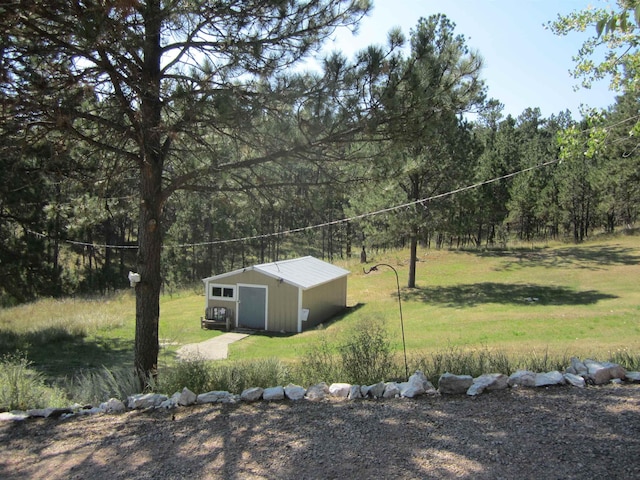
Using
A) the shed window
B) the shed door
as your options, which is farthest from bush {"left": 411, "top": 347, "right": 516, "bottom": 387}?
the shed window

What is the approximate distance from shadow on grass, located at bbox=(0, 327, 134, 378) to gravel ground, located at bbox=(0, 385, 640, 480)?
639cm

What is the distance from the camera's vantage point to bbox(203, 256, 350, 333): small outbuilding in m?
16.8

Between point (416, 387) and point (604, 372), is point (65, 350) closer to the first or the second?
point (416, 387)

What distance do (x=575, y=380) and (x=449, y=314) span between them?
1090cm

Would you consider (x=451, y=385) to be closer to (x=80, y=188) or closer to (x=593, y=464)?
(x=593, y=464)

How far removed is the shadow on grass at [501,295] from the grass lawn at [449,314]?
37 mm

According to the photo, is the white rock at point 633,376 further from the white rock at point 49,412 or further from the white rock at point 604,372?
the white rock at point 49,412

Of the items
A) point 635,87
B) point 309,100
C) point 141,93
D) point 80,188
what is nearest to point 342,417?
point 309,100

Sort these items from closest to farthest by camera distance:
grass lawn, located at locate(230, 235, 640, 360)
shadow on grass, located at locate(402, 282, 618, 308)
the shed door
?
grass lawn, located at locate(230, 235, 640, 360), shadow on grass, located at locate(402, 282, 618, 308), the shed door

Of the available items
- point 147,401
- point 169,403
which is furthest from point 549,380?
point 147,401

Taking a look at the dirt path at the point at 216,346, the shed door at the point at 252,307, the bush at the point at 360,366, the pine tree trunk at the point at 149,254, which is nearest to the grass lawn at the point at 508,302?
the dirt path at the point at 216,346

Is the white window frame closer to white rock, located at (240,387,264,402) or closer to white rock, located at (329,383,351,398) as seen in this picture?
white rock, located at (240,387,264,402)

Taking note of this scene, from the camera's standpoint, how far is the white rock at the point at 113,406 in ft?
15.2

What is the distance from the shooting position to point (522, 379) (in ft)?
14.2
